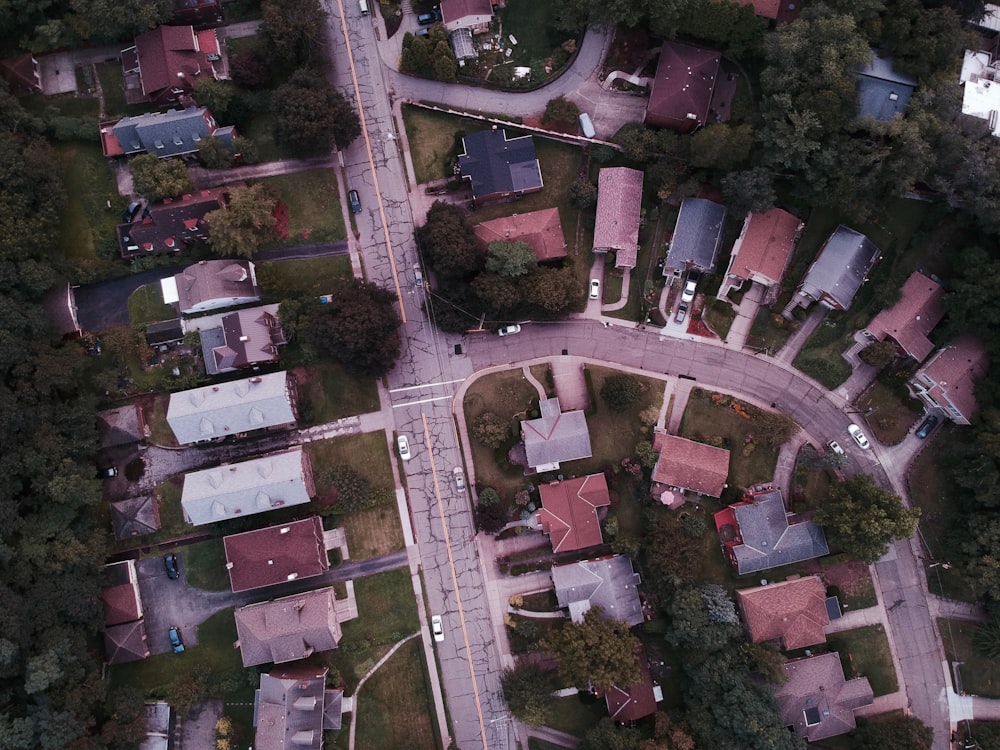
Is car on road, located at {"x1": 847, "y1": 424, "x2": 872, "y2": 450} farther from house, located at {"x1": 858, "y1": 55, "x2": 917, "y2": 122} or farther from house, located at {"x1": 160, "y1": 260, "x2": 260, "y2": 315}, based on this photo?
house, located at {"x1": 160, "y1": 260, "x2": 260, "y2": 315}

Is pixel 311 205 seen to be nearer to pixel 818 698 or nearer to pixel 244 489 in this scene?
pixel 244 489

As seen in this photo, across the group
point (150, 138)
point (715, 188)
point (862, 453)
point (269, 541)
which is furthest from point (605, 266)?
point (150, 138)

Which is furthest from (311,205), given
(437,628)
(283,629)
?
(437,628)

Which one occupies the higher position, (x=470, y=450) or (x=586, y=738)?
(x=470, y=450)

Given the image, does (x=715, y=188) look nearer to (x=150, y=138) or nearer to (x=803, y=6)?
(x=803, y=6)

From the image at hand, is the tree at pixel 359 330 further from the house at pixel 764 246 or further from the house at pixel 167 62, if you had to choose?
the house at pixel 764 246

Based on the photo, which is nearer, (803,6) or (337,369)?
(803,6)

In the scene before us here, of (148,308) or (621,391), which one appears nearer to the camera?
(621,391)
